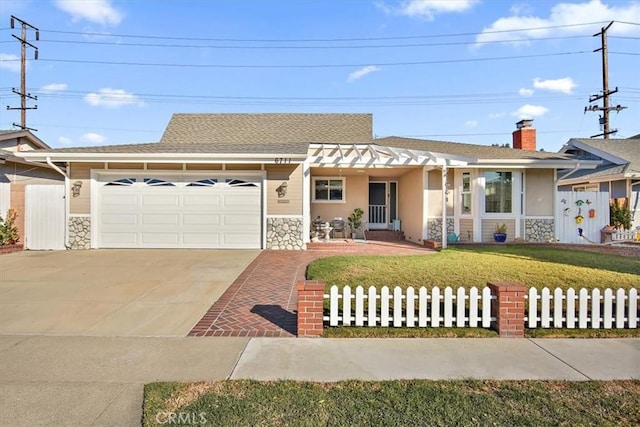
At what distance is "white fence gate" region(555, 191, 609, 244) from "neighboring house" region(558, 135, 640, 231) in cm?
93

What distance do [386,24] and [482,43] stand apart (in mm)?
8172

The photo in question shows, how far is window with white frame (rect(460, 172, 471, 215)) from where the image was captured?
1311 centimetres

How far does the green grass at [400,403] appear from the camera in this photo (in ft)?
9.04

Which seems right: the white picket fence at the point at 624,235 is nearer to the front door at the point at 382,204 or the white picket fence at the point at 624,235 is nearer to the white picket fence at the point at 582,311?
the front door at the point at 382,204

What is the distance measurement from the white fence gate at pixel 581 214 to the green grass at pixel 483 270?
3.84 metres

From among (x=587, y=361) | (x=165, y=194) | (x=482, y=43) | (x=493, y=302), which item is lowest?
(x=587, y=361)

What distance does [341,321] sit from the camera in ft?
16.4

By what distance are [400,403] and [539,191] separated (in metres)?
12.9

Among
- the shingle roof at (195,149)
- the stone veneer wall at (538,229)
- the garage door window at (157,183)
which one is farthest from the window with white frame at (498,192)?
the garage door window at (157,183)

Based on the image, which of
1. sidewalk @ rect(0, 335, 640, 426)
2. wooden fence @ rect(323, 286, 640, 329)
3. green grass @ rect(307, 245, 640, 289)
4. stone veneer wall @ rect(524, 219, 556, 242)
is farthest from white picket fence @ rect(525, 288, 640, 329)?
stone veneer wall @ rect(524, 219, 556, 242)

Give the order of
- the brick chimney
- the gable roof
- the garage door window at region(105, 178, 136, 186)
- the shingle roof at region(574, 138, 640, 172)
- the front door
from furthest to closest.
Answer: the brick chimney
the front door
the shingle roof at region(574, 138, 640, 172)
the gable roof
the garage door window at region(105, 178, 136, 186)

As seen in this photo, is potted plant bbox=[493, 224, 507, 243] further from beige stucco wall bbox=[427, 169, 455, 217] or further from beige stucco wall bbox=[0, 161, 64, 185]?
beige stucco wall bbox=[0, 161, 64, 185]

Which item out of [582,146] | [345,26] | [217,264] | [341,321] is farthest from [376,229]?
[582,146]

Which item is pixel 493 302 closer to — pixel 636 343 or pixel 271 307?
pixel 636 343
